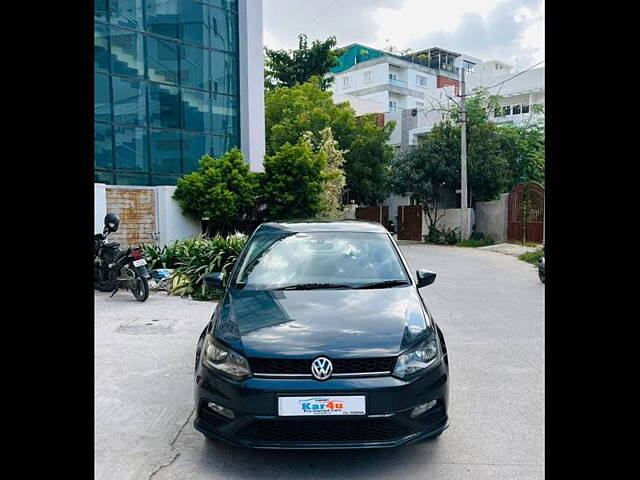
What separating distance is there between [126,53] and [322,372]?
14.6 meters

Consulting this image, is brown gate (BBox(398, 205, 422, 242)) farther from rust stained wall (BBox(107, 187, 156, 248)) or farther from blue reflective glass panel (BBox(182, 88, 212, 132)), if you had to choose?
rust stained wall (BBox(107, 187, 156, 248))

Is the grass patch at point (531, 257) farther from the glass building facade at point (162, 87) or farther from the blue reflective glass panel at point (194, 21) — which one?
the blue reflective glass panel at point (194, 21)

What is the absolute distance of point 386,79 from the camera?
5469 cm

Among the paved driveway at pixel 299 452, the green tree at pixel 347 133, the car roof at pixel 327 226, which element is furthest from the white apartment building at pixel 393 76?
the car roof at pixel 327 226

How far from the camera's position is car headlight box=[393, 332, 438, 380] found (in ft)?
10.7

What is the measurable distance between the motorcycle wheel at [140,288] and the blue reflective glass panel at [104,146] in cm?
667

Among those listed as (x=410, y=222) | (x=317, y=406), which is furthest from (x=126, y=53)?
(x=410, y=222)

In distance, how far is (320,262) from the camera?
4570 millimetres

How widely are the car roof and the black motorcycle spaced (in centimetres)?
461

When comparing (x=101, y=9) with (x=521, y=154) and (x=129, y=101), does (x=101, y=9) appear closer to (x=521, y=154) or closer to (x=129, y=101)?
(x=129, y=101)

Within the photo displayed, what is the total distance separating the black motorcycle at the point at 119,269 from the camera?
9227 mm
